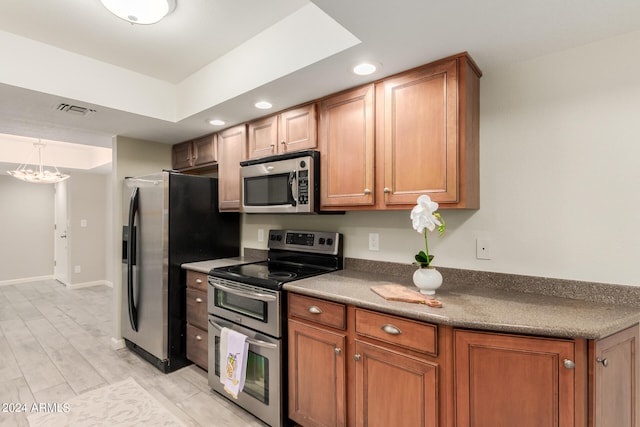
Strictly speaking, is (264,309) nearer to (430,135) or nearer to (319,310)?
(319,310)

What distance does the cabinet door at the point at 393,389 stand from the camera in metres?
1.42

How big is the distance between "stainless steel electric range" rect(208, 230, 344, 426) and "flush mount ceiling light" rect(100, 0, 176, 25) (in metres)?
1.54

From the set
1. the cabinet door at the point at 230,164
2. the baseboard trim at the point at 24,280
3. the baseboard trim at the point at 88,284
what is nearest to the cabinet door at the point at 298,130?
the cabinet door at the point at 230,164

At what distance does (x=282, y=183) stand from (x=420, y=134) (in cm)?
102

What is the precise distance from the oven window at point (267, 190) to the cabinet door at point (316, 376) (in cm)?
89

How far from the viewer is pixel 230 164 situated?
2.89 m

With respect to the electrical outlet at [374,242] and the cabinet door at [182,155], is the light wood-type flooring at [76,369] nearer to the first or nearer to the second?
the electrical outlet at [374,242]

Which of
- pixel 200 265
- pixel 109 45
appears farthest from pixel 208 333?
pixel 109 45

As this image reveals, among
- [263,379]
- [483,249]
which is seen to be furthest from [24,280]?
[483,249]

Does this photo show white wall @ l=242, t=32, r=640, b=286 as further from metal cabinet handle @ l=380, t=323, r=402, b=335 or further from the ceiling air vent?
the ceiling air vent

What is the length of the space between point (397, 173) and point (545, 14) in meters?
0.93

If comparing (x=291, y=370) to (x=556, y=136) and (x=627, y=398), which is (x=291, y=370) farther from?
(x=556, y=136)

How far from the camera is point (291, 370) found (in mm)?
1921

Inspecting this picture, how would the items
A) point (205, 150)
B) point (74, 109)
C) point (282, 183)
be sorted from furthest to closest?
point (205, 150) → point (74, 109) → point (282, 183)
